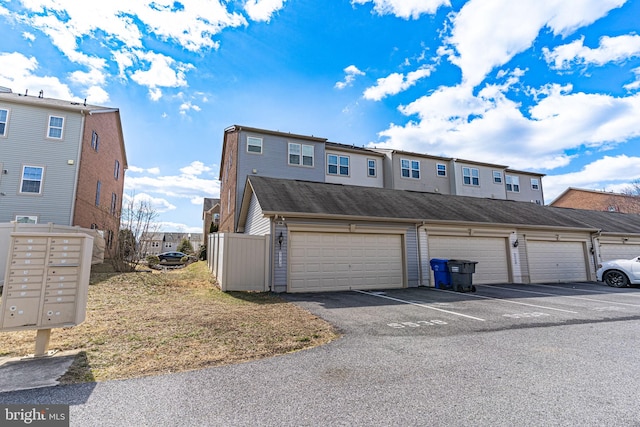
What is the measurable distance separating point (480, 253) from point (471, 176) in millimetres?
11983

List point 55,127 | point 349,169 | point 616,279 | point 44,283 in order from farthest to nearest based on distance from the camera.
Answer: point 349,169 → point 55,127 → point 616,279 → point 44,283

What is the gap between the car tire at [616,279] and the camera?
13.0 m

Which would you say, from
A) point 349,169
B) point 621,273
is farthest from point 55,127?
point 621,273

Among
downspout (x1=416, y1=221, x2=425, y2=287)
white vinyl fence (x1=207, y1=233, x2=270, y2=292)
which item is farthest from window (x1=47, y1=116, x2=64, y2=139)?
downspout (x1=416, y1=221, x2=425, y2=287)

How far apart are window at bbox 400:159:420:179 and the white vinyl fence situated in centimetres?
1425

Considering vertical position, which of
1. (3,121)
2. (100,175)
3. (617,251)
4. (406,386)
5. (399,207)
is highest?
(3,121)

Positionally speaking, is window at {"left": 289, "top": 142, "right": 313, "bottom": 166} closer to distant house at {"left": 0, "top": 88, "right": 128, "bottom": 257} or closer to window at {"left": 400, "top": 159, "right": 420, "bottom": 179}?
window at {"left": 400, "top": 159, "right": 420, "bottom": 179}

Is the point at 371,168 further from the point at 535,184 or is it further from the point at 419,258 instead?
the point at 535,184

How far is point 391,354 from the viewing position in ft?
14.5

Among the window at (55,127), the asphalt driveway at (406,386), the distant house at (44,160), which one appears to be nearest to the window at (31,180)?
the distant house at (44,160)

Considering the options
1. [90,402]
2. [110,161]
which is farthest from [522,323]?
[110,161]

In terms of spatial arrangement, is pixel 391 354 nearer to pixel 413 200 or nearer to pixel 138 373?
pixel 138 373

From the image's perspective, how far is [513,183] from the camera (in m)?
26.3

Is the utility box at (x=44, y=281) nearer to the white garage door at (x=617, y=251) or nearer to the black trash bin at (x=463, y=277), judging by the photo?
the black trash bin at (x=463, y=277)
